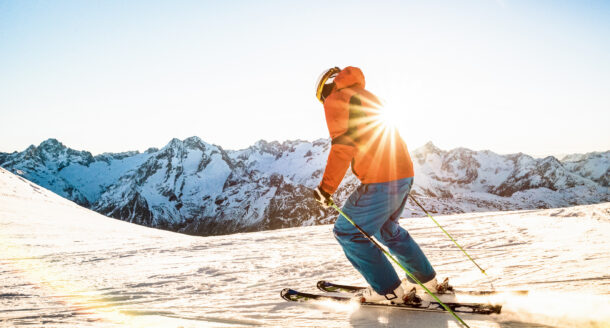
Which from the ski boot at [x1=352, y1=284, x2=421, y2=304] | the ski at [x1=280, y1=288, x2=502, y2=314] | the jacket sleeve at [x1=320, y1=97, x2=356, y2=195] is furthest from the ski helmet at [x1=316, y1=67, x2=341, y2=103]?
the ski at [x1=280, y1=288, x2=502, y2=314]

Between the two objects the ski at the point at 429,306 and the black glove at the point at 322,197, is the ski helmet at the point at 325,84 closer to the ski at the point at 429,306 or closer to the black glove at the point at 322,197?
the black glove at the point at 322,197

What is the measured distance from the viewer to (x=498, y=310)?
10.4 feet

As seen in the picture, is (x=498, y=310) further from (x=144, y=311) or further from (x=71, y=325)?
(x=71, y=325)

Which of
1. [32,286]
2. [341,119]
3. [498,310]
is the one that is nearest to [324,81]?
[341,119]

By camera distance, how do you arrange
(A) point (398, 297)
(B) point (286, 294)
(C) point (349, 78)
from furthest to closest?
(B) point (286, 294) < (C) point (349, 78) < (A) point (398, 297)

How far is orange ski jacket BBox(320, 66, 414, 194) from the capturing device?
140 inches

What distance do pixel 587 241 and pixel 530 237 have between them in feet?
4.67

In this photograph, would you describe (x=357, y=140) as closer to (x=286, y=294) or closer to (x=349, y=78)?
(x=349, y=78)

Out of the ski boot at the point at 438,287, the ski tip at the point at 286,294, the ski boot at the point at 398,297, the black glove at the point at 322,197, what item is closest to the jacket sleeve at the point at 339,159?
the black glove at the point at 322,197

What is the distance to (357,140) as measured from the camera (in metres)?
3.56

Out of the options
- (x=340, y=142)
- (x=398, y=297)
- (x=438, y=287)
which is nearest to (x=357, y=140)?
(x=340, y=142)

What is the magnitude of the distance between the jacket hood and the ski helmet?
0.20 m

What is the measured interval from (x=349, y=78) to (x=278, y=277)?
3779 mm

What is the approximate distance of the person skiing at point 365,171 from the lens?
3.57 meters
